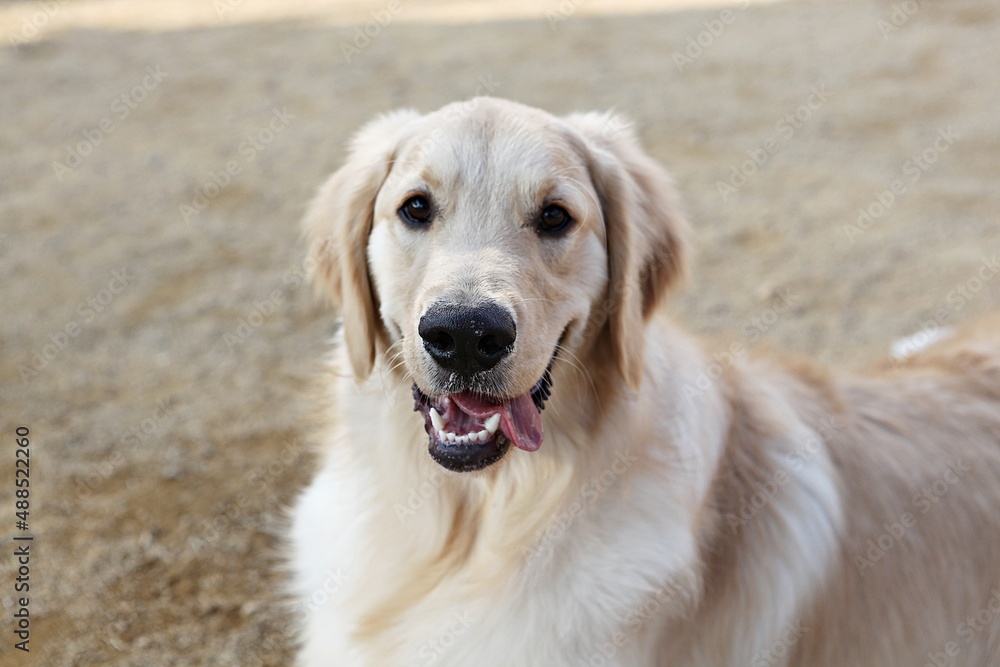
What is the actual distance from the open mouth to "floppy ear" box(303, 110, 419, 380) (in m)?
0.36

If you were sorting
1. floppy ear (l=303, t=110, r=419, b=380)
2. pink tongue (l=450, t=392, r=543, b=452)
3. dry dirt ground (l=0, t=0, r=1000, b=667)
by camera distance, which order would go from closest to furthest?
1. pink tongue (l=450, t=392, r=543, b=452)
2. floppy ear (l=303, t=110, r=419, b=380)
3. dry dirt ground (l=0, t=0, r=1000, b=667)

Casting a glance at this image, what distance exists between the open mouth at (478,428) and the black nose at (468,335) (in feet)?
0.48

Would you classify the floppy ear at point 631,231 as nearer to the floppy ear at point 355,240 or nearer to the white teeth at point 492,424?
the white teeth at point 492,424

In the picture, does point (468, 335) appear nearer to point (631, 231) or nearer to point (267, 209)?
point (631, 231)

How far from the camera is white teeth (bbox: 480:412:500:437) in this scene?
7.71 ft

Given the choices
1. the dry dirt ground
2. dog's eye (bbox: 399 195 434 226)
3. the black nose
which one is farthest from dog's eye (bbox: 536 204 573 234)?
the dry dirt ground

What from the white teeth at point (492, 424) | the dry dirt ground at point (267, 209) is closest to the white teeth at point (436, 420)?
the white teeth at point (492, 424)

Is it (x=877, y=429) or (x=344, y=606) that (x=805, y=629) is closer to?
(x=877, y=429)

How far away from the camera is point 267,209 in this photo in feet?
20.1

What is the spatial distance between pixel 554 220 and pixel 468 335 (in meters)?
0.54

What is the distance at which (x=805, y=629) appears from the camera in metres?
2.62

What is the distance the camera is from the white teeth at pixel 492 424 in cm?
235

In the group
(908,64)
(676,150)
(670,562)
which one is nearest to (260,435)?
(670,562)

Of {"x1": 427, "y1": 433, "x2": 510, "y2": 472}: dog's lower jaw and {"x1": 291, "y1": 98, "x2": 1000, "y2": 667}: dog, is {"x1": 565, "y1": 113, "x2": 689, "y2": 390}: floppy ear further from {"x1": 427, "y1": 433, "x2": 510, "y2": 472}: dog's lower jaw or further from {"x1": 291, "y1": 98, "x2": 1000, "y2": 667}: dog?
{"x1": 427, "y1": 433, "x2": 510, "y2": 472}: dog's lower jaw
